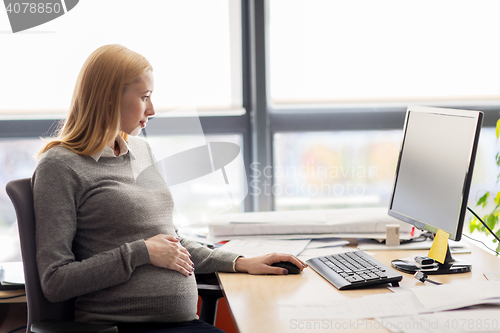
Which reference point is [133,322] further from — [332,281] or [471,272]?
[471,272]

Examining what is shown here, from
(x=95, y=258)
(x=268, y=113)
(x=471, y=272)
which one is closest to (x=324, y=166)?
(x=268, y=113)

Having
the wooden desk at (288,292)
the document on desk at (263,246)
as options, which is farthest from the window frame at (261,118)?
the wooden desk at (288,292)

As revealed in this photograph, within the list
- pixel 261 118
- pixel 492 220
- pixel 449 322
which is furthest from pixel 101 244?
pixel 492 220

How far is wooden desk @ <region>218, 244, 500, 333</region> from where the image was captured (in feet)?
3.11

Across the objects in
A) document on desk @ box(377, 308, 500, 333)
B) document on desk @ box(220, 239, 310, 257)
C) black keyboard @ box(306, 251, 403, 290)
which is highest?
document on desk @ box(377, 308, 500, 333)

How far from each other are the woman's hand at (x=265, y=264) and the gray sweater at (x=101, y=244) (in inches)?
6.3

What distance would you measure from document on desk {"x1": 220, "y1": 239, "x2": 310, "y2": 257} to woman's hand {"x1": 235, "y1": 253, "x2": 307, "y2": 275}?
122mm

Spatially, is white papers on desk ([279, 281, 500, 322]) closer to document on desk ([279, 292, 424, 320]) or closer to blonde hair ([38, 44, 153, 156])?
document on desk ([279, 292, 424, 320])

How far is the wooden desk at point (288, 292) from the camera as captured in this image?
0.95 metres

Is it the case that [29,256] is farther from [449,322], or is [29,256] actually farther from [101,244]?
[449,322]

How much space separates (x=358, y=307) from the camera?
1036mm

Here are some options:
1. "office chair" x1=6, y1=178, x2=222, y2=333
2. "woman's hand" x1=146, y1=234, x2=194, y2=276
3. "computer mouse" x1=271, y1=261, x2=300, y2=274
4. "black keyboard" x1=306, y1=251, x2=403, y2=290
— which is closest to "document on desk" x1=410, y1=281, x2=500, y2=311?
"black keyboard" x1=306, y1=251, x2=403, y2=290

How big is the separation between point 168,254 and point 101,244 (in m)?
0.19

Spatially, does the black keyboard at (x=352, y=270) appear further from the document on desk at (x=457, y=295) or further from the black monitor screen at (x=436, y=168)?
the black monitor screen at (x=436, y=168)
